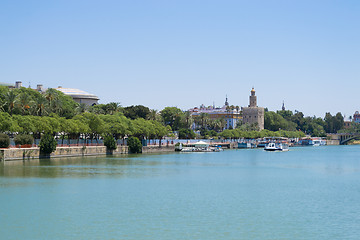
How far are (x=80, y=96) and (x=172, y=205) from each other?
11533 cm

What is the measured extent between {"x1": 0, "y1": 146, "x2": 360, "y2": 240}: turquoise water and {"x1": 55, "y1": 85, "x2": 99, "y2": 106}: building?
3483 inches

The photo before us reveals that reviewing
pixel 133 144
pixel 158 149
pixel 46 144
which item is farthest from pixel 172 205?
pixel 158 149

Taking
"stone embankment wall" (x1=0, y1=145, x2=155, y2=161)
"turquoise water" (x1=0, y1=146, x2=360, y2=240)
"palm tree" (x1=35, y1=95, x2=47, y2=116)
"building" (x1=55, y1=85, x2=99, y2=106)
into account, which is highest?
"building" (x1=55, y1=85, x2=99, y2=106)

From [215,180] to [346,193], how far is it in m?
14.2

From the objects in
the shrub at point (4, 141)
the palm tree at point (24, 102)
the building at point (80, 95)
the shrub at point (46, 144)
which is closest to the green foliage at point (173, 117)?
the building at point (80, 95)

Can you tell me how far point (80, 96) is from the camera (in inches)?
5886

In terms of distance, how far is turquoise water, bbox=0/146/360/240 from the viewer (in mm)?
30250

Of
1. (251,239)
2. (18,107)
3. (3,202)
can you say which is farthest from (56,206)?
(18,107)

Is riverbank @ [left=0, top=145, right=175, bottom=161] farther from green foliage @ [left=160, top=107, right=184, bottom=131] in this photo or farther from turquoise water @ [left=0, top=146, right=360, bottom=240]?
green foliage @ [left=160, top=107, right=184, bottom=131]

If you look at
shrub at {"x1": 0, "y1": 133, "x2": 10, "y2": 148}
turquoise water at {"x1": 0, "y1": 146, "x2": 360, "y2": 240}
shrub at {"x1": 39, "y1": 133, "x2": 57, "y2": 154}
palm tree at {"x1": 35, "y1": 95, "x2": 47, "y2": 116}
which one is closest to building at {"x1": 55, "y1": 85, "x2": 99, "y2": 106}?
palm tree at {"x1": 35, "y1": 95, "x2": 47, "y2": 116}

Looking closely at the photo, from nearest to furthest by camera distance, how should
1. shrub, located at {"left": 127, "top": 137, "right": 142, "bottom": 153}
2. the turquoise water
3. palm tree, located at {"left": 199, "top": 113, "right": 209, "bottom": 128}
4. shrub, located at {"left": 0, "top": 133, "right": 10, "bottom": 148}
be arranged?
the turquoise water → shrub, located at {"left": 0, "top": 133, "right": 10, "bottom": 148} → shrub, located at {"left": 127, "top": 137, "right": 142, "bottom": 153} → palm tree, located at {"left": 199, "top": 113, "right": 209, "bottom": 128}

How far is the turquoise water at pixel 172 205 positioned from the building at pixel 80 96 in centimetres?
8848

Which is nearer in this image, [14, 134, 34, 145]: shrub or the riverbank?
the riverbank

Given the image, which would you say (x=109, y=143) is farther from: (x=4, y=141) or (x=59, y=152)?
(x=4, y=141)
